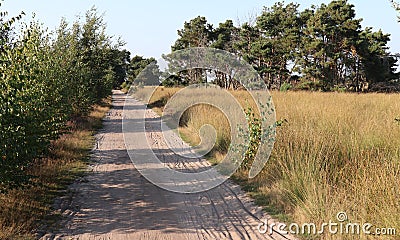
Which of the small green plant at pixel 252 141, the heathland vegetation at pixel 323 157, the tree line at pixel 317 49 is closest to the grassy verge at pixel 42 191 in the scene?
the heathland vegetation at pixel 323 157

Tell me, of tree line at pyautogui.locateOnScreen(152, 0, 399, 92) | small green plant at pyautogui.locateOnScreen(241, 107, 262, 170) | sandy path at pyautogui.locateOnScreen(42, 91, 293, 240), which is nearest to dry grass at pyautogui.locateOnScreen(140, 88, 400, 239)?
small green plant at pyautogui.locateOnScreen(241, 107, 262, 170)

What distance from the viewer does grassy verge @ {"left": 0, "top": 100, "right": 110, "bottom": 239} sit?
5.15 m

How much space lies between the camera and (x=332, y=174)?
6121mm

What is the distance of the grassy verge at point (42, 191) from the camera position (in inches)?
203

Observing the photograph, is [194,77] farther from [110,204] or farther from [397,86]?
[397,86]

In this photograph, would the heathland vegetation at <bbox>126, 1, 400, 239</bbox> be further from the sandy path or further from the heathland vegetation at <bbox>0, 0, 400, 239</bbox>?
the sandy path

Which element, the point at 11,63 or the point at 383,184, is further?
the point at 11,63

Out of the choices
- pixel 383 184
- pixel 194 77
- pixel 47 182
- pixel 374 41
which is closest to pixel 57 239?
pixel 47 182

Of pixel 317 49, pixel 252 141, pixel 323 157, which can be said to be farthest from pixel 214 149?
pixel 317 49

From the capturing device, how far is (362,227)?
4531 mm

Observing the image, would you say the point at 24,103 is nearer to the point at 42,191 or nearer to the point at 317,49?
the point at 42,191

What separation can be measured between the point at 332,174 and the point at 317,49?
31763 millimetres

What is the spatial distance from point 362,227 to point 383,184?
619 millimetres

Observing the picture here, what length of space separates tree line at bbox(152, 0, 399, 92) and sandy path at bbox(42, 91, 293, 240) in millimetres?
28601
